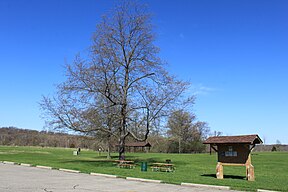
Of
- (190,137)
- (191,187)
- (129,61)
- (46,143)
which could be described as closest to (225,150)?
(191,187)

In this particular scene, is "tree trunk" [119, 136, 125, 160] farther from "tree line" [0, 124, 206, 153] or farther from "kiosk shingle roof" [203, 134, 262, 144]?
"tree line" [0, 124, 206, 153]

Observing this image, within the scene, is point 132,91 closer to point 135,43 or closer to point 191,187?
point 135,43

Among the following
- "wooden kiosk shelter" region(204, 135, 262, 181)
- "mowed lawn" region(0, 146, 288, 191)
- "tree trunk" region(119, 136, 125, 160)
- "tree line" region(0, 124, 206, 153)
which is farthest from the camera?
"tree line" region(0, 124, 206, 153)

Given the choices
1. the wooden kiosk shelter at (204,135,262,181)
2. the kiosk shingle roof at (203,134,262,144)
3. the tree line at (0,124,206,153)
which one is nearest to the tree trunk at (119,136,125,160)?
the kiosk shingle roof at (203,134,262,144)

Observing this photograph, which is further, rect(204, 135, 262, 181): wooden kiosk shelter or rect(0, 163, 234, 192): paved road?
rect(204, 135, 262, 181): wooden kiosk shelter

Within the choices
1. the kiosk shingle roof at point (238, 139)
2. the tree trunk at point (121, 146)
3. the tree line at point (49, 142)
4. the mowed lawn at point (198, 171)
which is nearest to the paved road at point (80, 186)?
the mowed lawn at point (198, 171)

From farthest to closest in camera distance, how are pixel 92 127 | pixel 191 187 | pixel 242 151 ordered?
pixel 92 127
pixel 242 151
pixel 191 187

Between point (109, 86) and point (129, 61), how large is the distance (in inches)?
118

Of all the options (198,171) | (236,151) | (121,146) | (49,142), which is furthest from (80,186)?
(49,142)

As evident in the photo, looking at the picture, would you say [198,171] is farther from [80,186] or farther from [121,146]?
[80,186]

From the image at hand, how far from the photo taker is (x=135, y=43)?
85.3ft

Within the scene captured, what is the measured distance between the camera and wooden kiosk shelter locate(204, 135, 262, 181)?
52.6 ft

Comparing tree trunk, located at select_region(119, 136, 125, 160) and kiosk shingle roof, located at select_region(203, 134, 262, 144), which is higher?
kiosk shingle roof, located at select_region(203, 134, 262, 144)

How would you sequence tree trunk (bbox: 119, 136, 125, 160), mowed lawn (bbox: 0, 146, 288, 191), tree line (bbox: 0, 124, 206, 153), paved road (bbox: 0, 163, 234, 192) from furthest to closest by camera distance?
tree line (bbox: 0, 124, 206, 153), tree trunk (bbox: 119, 136, 125, 160), mowed lawn (bbox: 0, 146, 288, 191), paved road (bbox: 0, 163, 234, 192)
